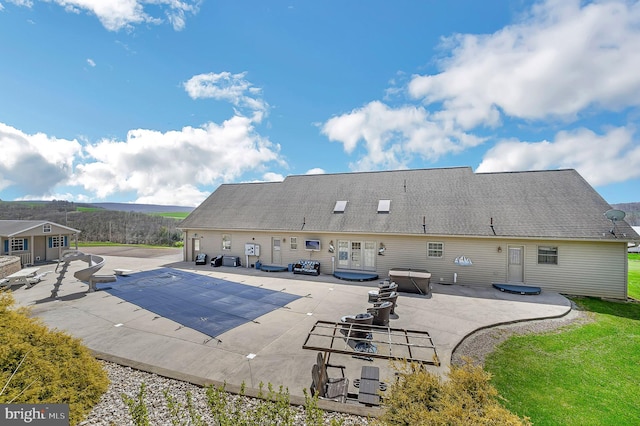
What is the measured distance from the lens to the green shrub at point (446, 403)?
2826 millimetres

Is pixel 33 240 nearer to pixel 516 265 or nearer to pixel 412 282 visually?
pixel 412 282

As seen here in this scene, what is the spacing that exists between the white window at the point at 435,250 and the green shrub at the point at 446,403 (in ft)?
36.3

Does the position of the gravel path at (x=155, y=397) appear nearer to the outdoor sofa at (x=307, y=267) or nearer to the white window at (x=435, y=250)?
the white window at (x=435, y=250)

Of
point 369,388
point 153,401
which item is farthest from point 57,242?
point 369,388

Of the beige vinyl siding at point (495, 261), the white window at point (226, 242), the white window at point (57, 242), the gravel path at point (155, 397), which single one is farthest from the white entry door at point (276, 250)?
the white window at point (57, 242)

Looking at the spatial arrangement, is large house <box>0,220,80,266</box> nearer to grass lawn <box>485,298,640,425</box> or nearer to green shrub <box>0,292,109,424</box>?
green shrub <box>0,292,109,424</box>

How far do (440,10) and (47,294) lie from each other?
800 inches

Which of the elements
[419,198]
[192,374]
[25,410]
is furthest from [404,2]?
[25,410]

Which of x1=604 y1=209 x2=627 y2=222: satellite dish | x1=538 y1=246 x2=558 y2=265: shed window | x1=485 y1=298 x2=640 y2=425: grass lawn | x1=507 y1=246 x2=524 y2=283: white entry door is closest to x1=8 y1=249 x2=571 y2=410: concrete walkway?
x1=485 y1=298 x2=640 y2=425: grass lawn

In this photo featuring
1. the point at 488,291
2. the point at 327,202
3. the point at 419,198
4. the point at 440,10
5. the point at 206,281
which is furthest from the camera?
the point at 327,202

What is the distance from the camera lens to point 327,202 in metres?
18.0

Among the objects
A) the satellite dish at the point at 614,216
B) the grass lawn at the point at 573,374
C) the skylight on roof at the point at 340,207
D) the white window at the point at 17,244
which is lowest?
the grass lawn at the point at 573,374

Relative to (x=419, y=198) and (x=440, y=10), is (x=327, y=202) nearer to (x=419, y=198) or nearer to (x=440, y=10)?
(x=419, y=198)

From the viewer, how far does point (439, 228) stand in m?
14.0
